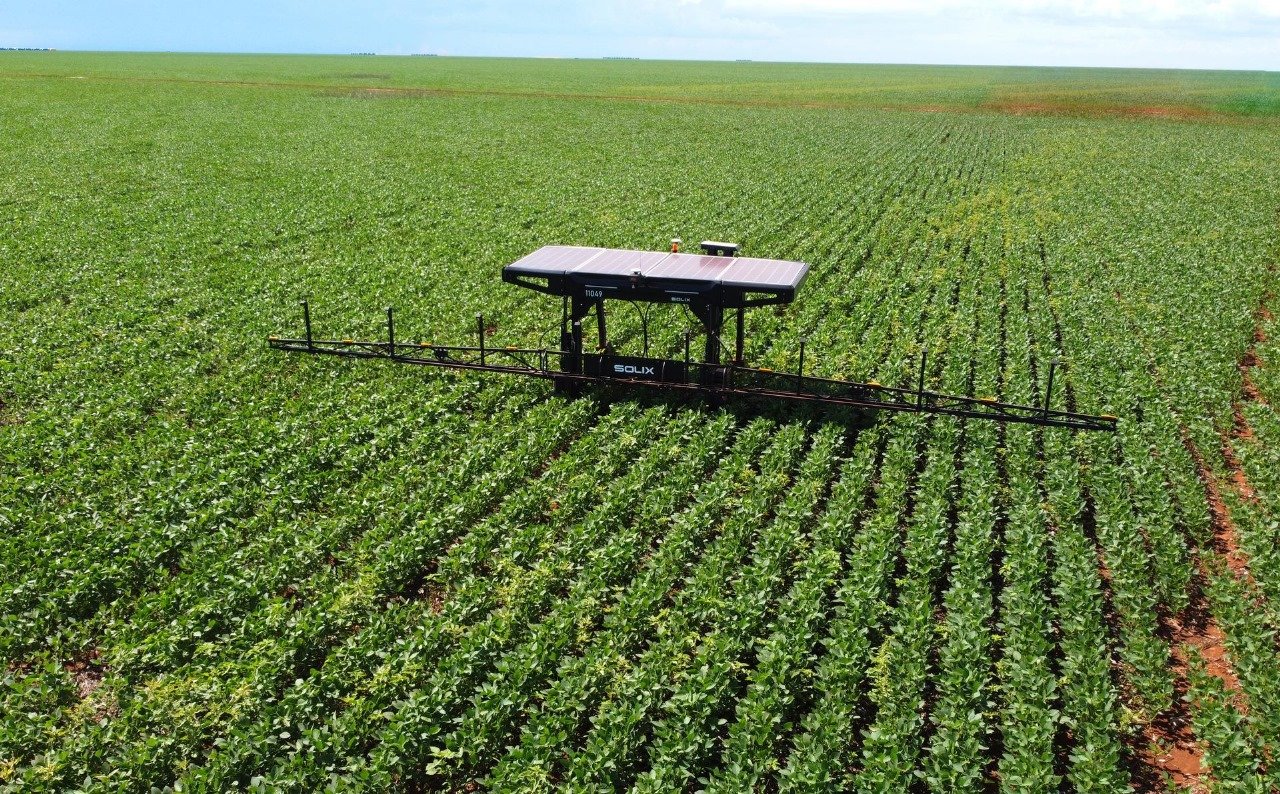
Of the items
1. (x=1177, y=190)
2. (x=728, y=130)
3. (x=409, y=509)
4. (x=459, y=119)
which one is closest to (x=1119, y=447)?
(x=409, y=509)

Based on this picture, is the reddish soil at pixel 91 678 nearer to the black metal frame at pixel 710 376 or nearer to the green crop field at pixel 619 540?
the green crop field at pixel 619 540

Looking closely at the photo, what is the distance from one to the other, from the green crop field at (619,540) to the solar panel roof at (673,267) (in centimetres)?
214

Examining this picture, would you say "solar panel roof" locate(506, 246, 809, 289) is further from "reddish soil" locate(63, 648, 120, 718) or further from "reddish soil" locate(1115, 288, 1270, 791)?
"reddish soil" locate(63, 648, 120, 718)

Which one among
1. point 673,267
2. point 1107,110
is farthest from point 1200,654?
point 1107,110

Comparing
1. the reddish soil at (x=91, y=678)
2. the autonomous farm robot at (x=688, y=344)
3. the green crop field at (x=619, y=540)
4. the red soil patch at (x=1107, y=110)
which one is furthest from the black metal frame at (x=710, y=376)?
the red soil patch at (x=1107, y=110)

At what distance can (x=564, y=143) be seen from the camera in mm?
51938

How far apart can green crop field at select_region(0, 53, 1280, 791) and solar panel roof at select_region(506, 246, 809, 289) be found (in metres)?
2.14

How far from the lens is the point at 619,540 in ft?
33.7

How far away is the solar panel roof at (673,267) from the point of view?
13406mm

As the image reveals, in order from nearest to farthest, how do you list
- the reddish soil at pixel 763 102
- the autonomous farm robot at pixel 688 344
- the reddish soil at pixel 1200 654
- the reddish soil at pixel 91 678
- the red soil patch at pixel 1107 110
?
the reddish soil at pixel 1200 654
the reddish soil at pixel 91 678
the autonomous farm robot at pixel 688 344
the red soil patch at pixel 1107 110
the reddish soil at pixel 763 102

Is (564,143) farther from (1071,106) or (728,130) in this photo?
(1071,106)

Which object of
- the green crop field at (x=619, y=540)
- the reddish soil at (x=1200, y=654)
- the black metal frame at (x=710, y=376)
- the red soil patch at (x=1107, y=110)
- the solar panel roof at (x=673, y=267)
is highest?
the red soil patch at (x=1107, y=110)

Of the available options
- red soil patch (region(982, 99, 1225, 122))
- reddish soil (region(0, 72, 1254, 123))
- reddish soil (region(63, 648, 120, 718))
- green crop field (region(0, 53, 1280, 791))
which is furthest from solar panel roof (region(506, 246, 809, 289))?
red soil patch (region(982, 99, 1225, 122))

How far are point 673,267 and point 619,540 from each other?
5.47 m
